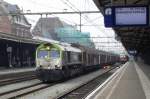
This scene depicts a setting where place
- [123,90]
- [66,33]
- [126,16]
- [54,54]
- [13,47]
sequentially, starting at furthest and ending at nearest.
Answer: [66,33], [13,47], [54,54], [126,16], [123,90]

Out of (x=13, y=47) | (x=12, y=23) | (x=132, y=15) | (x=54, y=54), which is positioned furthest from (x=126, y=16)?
(x=12, y=23)

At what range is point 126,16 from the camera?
2503 cm

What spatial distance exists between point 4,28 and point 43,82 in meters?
58.0

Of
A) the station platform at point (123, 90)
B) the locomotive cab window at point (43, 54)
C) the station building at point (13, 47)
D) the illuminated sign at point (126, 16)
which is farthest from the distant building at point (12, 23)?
the illuminated sign at point (126, 16)

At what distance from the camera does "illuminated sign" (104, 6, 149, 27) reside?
2480cm

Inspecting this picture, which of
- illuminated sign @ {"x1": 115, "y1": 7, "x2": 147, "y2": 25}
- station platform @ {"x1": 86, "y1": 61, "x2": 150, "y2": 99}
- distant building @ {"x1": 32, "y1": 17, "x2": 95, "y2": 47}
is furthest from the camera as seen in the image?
distant building @ {"x1": 32, "y1": 17, "x2": 95, "y2": 47}

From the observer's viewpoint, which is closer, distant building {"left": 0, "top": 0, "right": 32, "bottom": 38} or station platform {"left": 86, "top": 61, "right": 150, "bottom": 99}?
station platform {"left": 86, "top": 61, "right": 150, "bottom": 99}

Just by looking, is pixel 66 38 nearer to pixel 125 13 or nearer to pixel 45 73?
pixel 45 73

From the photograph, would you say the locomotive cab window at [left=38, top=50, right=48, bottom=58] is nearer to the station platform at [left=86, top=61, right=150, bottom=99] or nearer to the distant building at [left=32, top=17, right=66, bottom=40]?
the station platform at [left=86, top=61, right=150, bottom=99]

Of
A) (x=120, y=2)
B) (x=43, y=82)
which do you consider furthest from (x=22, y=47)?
(x=120, y=2)

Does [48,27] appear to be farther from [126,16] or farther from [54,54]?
[126,16]

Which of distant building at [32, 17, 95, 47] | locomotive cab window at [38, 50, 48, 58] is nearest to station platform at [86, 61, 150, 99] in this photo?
locomotive cab window at [38, 50, 48, 58]

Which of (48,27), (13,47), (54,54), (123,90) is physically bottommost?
(123,90)

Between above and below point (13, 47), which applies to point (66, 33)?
above
